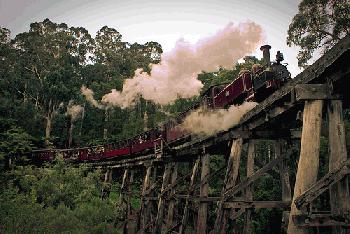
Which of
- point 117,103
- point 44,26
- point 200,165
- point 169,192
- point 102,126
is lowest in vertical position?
point 169,192

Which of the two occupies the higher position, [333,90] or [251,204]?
[333,90]

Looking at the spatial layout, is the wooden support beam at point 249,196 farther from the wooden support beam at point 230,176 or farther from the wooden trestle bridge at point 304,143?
the wooden support beam at point 230,176

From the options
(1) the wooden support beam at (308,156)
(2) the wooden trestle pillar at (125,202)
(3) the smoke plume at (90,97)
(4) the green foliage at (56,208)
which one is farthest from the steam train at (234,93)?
(3) the smoke plume at (90,97)

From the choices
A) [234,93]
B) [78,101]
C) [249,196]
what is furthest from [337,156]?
[78,101]

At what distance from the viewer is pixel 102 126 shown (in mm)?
38094

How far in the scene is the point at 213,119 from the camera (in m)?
10.4

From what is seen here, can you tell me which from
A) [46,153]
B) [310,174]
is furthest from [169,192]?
[46,153]

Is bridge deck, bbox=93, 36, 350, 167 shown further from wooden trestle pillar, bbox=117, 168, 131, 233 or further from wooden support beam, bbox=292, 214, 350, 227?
wooden trestle pillar, bbox=117, 168, 131, 233

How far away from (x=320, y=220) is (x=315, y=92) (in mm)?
1761

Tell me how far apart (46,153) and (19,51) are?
57.5 ft

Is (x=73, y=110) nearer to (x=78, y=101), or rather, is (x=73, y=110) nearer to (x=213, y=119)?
(x=78, y=101)

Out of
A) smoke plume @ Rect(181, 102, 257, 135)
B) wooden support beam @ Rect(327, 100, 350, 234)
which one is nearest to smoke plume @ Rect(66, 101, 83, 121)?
smoke plume @ Rect(181, 102, 257, 135)

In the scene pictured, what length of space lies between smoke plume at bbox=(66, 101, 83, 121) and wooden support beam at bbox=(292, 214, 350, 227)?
33.4 meters

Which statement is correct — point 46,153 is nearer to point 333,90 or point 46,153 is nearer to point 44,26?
point 44,26
